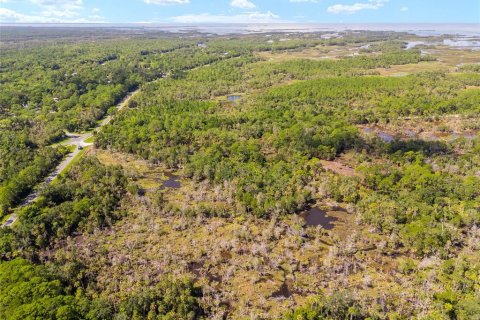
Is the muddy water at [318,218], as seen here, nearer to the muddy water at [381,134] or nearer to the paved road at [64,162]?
the muddy water at [381,134]

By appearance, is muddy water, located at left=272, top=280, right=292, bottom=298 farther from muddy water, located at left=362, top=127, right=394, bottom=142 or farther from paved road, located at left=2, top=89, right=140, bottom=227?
muddy water, located at left=362, top=127, right=394, bottom=142

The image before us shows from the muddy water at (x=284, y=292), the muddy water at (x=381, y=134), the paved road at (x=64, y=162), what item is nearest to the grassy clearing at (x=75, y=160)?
the paved road at (x=64, y=162)

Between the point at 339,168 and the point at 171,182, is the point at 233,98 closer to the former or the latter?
the point at 339,168

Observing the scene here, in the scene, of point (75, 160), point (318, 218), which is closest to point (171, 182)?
point (75, 160)

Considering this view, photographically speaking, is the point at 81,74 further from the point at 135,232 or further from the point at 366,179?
the point at 366,179

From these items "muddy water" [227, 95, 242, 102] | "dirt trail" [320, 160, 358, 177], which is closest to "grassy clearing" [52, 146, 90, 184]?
"dirt trail" [320, 160, 358, 177]

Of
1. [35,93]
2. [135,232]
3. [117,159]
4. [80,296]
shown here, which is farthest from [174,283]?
[35,93]
